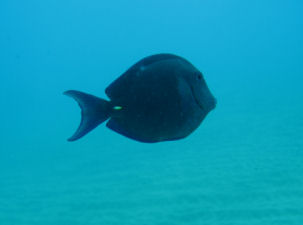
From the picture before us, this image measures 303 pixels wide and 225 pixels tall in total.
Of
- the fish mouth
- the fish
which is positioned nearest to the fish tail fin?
the fish

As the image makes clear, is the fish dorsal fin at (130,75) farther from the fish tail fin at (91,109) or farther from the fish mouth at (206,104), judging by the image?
the fish mouth at (206,104)

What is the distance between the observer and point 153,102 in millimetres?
1505

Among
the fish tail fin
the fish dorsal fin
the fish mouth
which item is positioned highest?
the fish dorsal fin

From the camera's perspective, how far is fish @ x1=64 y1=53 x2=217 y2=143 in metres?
1.46

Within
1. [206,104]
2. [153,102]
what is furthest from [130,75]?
[206,104]

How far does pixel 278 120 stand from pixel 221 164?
481cm

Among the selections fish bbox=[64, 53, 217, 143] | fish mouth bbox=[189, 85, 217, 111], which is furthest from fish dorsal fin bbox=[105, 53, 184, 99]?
fish mouth bbox=[189, 85, 217, 111]

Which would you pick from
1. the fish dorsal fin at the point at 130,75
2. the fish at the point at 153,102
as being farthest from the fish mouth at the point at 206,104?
the fish dorsal fin at the point at 130,75

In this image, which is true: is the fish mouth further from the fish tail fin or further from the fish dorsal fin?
the fish tail fin

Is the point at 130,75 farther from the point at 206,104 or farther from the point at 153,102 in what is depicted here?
the point at 206,104

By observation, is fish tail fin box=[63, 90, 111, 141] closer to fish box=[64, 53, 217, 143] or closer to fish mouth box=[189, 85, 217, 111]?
fish box=[64, 53, 217, 143]

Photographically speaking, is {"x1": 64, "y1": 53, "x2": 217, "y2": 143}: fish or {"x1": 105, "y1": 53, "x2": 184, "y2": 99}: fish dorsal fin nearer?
{"x1": 64, "y1": 53, "x2": 217, "y2": 143}: fish

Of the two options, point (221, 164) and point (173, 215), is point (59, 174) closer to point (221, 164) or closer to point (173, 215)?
point (221, 164)

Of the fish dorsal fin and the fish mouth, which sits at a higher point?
the fish dorsal fin
